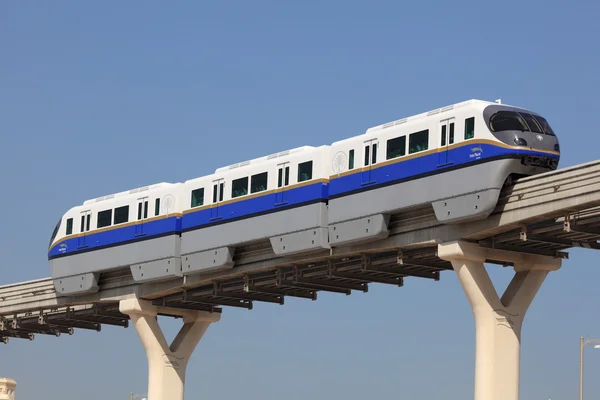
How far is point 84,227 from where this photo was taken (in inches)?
2596

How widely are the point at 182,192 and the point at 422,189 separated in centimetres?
1642

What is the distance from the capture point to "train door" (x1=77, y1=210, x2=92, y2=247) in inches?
2589

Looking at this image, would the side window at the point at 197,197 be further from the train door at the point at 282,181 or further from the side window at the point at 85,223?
the side window at the point at 85,223

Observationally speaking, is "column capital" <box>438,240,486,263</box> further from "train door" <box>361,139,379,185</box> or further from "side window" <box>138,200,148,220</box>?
"side window" <box>138,200,148,220</box>

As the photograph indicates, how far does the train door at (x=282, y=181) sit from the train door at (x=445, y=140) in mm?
9214

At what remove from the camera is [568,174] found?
43594mm

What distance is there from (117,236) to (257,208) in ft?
35.0

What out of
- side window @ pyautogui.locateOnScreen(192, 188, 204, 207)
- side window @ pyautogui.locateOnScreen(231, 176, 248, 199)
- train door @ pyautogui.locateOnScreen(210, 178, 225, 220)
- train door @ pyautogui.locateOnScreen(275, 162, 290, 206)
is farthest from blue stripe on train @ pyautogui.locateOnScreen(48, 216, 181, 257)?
train door @ pyautogui.locateOnScreen(275, 162, 290, 206)

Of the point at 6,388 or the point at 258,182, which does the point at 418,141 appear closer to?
the point at 258,182

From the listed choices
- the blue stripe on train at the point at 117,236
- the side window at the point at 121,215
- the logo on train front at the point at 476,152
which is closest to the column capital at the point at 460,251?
the logo on train front at the point at 476,152

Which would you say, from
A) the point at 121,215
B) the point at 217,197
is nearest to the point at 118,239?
the point at 121,215

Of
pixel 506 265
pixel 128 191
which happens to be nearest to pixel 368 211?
pixel 506 265

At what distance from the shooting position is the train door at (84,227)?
65.8 meters

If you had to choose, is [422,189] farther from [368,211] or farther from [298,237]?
[298,237]
